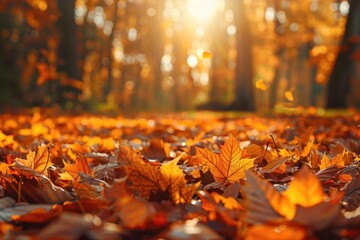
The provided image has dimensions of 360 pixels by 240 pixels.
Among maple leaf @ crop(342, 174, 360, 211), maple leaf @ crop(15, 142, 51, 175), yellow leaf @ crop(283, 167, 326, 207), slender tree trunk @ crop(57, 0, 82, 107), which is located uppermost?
slender tree trunk @ crop(57, 0, 82, 107)

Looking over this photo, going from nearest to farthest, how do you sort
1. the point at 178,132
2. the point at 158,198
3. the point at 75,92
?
the point at 158,198
the point at 178,132
the point at 75,92

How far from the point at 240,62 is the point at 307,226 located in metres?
13.1

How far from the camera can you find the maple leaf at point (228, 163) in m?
1.66

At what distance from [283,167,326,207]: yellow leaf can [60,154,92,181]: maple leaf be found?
3.05 feet

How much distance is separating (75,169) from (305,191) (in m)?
1.01

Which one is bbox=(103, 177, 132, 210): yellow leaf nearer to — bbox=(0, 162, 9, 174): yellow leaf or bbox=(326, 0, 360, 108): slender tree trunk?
bbox=(0, 162, 9, 174): yellow leaf

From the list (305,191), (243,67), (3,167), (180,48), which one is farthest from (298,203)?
(180,48)

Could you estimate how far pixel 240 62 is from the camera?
1391cm

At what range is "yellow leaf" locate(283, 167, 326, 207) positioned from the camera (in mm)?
1033

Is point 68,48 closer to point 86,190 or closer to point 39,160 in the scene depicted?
point 39,160

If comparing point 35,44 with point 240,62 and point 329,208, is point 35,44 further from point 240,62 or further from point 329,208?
point 329,208

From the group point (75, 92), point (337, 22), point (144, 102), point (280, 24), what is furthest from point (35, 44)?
point (337, 22)

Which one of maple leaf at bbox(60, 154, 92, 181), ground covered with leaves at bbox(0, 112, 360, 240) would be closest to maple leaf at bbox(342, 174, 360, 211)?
ground covered with leaves at bbox(0, 112, 360, 240)

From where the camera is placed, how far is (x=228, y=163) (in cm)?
168
